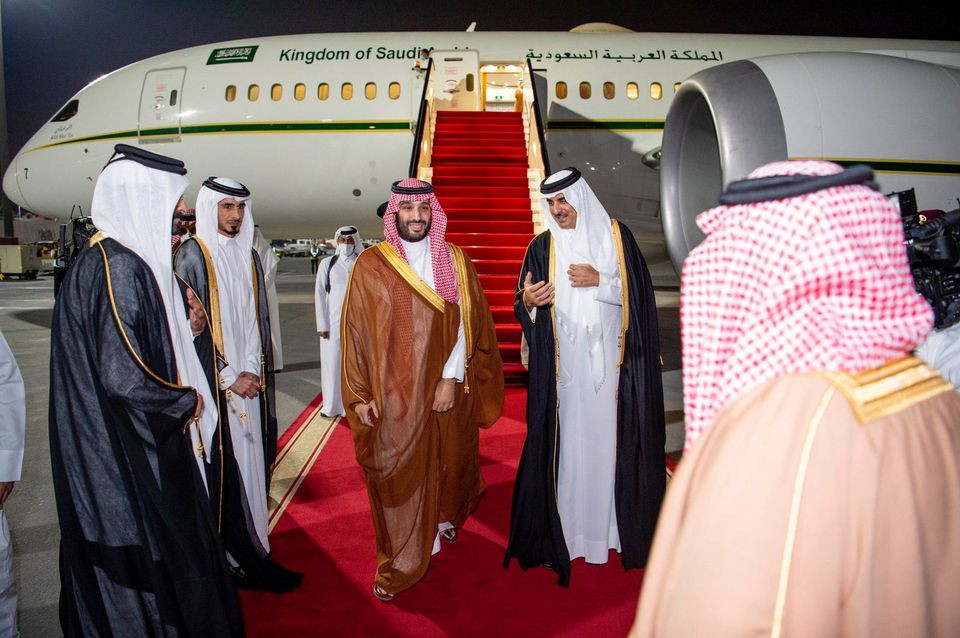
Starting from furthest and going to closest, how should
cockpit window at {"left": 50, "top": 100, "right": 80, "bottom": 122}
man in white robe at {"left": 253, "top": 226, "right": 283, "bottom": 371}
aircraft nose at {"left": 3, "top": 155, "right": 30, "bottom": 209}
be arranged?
aircraft nose at {"left": 3, "top": 155, "right": 30, "bottom": 209} → cockpit window at {"left": 50, "top": 100, "right": 80, "bottom": 122} → man in white robe at {"left": 253, "top": 226, "right": 283, "bottom": 371}

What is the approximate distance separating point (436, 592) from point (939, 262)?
2285 mm

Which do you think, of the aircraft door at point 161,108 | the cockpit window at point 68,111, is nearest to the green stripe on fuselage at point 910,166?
the aircraft door at point 161,108

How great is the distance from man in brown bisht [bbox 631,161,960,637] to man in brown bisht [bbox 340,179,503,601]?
1.84 meters

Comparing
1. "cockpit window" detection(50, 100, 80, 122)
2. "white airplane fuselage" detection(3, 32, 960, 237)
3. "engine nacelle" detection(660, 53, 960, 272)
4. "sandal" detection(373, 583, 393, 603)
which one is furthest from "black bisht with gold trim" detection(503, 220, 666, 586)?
"cockpit window" detection(50, 100, 80, 122)

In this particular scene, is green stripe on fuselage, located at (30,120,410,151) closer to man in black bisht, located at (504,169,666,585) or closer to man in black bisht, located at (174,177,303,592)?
man in black bisht, located at (174,177,303,592)

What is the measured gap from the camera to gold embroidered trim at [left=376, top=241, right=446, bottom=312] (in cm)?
271

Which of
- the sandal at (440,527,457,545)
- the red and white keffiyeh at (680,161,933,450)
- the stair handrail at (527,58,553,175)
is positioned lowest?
the sandal at (440,527,457,545)

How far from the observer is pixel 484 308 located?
2.98m

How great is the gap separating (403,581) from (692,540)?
198 cm

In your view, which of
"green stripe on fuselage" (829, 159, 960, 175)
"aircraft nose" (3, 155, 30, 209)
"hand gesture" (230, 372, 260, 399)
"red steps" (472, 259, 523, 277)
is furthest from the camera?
"aircraft nose" (3, 155, 30, 209)

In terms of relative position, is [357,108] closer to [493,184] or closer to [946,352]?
[493,184]

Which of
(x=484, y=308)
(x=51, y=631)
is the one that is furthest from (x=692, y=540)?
(x=51, y=631)

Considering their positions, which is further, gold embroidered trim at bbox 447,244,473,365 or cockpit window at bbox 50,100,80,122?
cockpit window at bbox 50,100,80,122

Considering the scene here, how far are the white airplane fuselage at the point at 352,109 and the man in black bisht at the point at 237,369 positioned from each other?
5.96 meters
